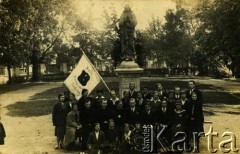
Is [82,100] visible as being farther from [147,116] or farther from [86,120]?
[147,116]

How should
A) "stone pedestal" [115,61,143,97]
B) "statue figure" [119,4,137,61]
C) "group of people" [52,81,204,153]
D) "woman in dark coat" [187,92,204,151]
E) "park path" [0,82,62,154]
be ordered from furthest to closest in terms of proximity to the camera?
"statue figure" [119,4,137,61]
"stone pedestal" [115,61,143,97]
"park path" [0,82,62,154]
"woman in dark coat" [187,92,204,151]
"group of people" [52,81,204,153]

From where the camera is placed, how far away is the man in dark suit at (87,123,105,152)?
6.31 meters

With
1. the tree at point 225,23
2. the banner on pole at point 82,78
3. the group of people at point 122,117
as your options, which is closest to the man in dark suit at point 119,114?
the group of people at point 122,117

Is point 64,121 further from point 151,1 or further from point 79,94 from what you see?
point 151,1

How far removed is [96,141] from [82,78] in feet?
4.36

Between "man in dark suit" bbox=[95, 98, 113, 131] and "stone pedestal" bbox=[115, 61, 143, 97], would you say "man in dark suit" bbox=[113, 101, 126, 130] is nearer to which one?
"man in dark suit" bbox=[95, 98, 113, 131]

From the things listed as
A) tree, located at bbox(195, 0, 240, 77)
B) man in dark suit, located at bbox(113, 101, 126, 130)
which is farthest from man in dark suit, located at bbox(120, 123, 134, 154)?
tree, located at bbox(195, 0, 240, 77)

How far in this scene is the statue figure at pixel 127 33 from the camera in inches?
368

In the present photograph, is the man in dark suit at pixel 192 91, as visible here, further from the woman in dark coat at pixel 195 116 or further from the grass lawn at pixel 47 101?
the grass lawn at pixel 47 101

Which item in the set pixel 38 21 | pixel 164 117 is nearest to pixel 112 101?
pixel 164 117

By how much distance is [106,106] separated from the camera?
264 inches

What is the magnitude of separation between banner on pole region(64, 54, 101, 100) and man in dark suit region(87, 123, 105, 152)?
1.10m

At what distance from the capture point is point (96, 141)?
6312 mm

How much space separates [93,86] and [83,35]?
967 centimetres
